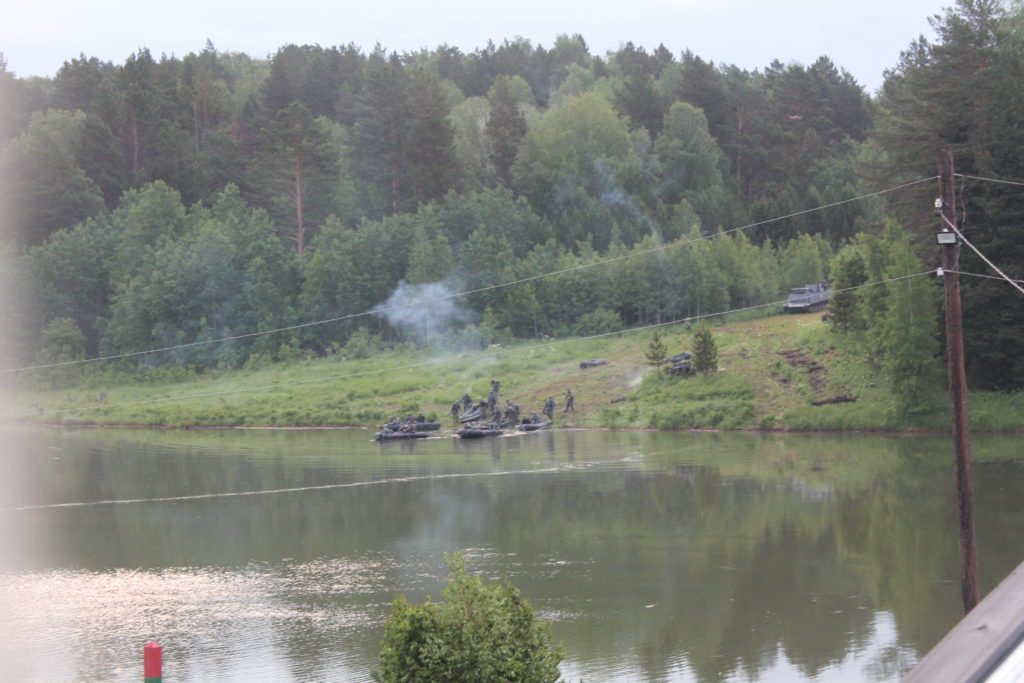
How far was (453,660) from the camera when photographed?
1017 cm

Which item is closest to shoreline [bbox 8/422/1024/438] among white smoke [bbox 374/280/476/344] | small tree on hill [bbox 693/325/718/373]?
small tree on hill [bbox 693/325/718/373]

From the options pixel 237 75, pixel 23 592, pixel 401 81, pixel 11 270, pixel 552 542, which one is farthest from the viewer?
pixel 237 75

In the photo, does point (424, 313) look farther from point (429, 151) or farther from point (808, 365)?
point (429, 151)

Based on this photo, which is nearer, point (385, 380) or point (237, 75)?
point (385, 380)

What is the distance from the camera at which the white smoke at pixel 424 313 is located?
53156 mm

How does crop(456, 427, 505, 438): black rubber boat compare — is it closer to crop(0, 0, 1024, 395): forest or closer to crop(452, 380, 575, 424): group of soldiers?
crop(452, 380, 575, 424): group of soldiers

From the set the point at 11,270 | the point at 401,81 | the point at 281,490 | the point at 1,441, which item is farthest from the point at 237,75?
the point at 281,490

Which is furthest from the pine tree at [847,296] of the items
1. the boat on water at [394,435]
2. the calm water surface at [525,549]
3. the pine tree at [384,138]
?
the pine tree at [384,138]

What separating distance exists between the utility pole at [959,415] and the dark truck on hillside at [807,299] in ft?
117

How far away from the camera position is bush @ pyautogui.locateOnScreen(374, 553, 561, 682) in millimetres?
10227

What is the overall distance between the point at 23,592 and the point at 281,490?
446 inches

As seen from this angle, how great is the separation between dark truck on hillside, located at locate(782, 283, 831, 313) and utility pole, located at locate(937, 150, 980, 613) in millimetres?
35751

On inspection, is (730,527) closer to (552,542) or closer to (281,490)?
(552,542)

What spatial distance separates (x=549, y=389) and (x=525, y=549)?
23.1m
